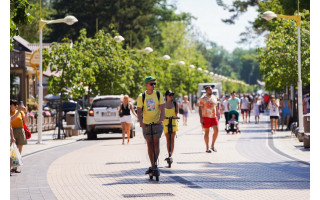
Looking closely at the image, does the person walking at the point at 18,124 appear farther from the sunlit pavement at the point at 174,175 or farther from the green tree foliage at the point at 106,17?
the green tree foliage at the point at 106,17

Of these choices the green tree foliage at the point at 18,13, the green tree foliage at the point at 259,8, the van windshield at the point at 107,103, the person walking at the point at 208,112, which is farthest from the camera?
the green tree foliage at the point at 259,8

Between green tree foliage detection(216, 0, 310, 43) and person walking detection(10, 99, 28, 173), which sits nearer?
person walking detection(10, 99, 28, 173)

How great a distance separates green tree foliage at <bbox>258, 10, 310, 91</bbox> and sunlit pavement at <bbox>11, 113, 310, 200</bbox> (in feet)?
34.3

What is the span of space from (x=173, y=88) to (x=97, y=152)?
53.5 metres

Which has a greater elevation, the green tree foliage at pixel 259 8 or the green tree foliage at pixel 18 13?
the green tree foliage at pixel 259 8

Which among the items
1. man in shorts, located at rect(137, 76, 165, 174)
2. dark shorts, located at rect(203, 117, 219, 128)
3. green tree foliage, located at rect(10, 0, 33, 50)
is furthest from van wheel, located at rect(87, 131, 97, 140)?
man in shorts, located at rect(137, 76, 165, 174)

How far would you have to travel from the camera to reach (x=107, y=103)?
2831cm

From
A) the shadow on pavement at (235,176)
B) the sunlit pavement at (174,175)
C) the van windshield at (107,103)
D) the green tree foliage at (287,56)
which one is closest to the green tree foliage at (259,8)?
the green tree foliage at (287,56)

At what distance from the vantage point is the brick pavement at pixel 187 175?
10.9 m

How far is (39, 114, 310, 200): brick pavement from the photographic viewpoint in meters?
10.9

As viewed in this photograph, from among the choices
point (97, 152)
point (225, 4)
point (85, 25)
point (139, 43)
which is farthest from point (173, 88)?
point (97, 152)

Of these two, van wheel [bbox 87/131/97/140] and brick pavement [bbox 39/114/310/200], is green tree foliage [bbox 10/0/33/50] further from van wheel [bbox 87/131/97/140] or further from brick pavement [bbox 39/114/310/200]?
van wheel [bbox 87/131/97/140]

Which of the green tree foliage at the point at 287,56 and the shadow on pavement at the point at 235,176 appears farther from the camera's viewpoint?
the green tree foliage at the point at 287,56
